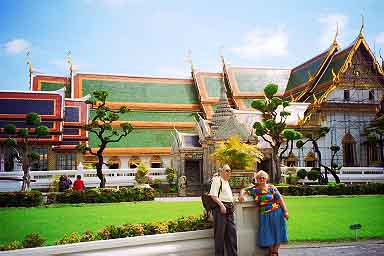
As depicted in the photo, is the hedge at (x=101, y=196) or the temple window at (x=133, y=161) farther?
the temple window at (x=133, y=161)

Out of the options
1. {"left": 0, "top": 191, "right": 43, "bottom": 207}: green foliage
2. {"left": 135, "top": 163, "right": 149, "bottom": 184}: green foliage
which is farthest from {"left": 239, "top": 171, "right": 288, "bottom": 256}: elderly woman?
{"left": 135, "top": 163, "right": 149, "bottom": 184}: green foliage

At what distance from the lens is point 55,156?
22.8 m

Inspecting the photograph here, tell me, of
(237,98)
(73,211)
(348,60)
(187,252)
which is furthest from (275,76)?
(187,252)

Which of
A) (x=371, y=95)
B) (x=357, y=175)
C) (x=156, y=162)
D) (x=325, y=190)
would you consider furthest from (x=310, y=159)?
(x=156, y=162)

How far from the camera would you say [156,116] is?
29.1m

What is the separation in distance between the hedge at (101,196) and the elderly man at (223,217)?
9675 mm

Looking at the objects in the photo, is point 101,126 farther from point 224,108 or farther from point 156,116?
point 156,116

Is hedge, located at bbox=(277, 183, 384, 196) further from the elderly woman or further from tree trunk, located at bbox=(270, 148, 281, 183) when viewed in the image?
the elderly woman

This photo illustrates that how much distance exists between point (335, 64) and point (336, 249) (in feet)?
75.9

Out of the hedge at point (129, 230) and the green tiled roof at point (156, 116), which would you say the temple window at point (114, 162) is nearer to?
the green tiled roof at point (156, 116)

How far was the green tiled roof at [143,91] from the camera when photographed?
29719mm

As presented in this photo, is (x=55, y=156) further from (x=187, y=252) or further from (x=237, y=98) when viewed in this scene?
(x=187, y=252)

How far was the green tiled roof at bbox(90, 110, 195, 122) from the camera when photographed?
2850cm

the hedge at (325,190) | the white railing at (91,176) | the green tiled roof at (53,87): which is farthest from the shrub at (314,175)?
the green tiled roof at (53,87)
